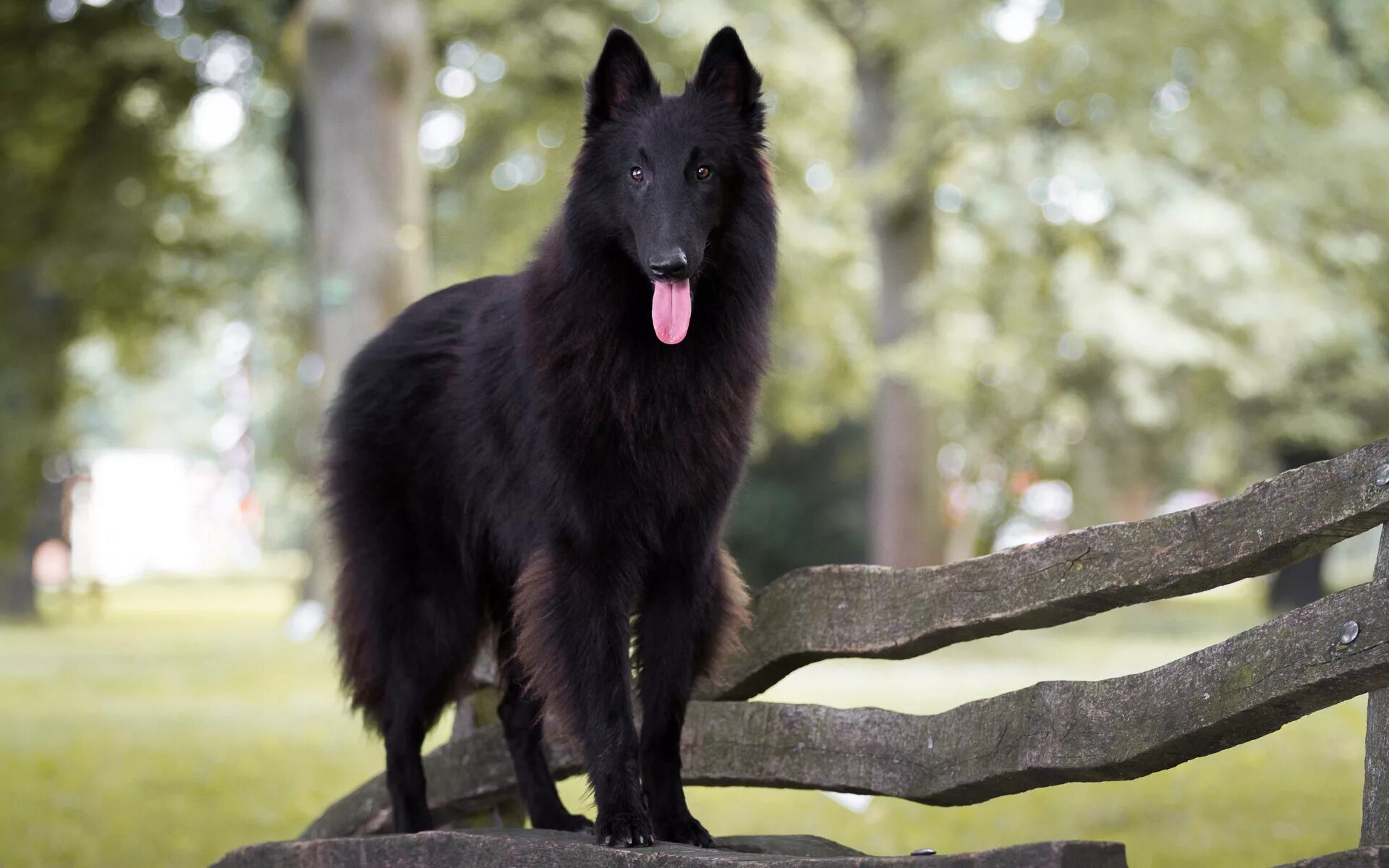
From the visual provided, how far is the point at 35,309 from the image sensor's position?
762 inches

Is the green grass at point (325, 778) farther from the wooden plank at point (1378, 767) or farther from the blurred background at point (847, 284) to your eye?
the wooden plank at point (1378, 767)

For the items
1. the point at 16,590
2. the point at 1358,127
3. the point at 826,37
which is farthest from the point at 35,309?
the point at 1358,127

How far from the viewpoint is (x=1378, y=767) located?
2500 mm

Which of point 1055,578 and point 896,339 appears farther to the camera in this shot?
point 896,339

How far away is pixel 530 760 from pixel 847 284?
723 inches

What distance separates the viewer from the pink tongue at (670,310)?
11.7 ft

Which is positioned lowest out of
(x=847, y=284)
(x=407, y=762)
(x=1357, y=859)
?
(x=1357, y=859)

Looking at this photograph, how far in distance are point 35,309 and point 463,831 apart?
1807 centimetres

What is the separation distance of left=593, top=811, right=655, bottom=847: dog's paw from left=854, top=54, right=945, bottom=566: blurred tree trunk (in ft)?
43.9

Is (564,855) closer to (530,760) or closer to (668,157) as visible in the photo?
(530,760)

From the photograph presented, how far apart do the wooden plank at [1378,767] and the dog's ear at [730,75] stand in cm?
199

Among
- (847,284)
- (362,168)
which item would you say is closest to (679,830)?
(362,168)

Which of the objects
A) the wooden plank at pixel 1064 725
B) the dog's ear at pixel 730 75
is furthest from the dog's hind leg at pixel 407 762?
the dog's ear at pixel 730 75

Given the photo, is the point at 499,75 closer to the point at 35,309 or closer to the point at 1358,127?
the point at 35,309
